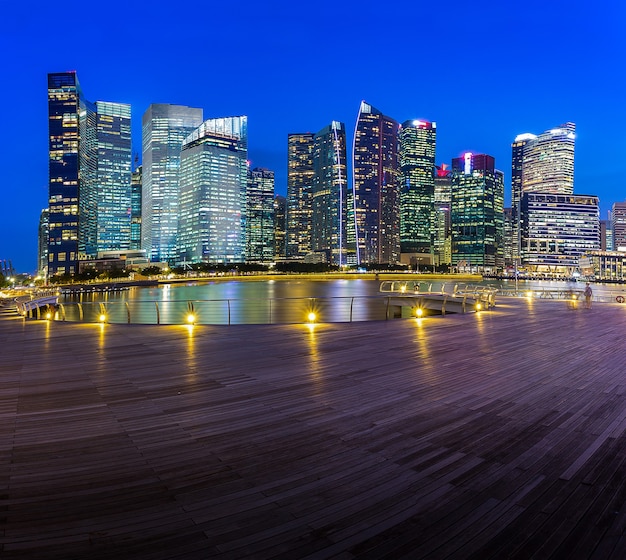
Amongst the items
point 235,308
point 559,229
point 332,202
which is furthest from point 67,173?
point 559,229

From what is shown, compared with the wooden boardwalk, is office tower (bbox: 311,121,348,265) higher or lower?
higher

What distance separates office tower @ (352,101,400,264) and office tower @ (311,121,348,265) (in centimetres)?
702

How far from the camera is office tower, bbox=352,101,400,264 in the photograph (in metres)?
185

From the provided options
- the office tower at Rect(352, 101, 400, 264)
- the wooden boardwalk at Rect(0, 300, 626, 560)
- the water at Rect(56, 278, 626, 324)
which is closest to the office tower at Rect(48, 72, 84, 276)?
the water at Rect(56, 278, 626, 324)

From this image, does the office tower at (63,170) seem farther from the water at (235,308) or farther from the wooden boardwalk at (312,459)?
the wooden boardwalk at (312,459)

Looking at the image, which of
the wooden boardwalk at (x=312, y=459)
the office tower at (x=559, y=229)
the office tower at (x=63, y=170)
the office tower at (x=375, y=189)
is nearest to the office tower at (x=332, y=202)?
the office tower at (x=375, y=189)

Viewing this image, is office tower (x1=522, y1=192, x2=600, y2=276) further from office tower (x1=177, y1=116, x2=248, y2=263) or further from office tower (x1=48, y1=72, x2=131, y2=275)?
office tower (x1=48, y1=72, x2=131, y2=275)

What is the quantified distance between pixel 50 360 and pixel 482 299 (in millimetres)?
19731

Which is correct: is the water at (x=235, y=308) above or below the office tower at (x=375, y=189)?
below

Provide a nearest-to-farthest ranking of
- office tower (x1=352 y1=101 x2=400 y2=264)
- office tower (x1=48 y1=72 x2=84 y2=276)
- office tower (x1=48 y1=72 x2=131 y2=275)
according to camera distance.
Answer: office tower (x1=48 y1=72 x2=84 y2=276)
office tower (x1=48 y1=72 x2=131 y2=275)
office tower (x1=352 y1=101 x2=400 y2=264)

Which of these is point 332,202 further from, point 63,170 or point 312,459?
point 312,459

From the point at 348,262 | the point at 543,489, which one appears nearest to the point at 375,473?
the point at 543,489

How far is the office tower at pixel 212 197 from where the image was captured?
174500 mm

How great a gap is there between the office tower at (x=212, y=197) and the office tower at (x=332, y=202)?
37030 mm
